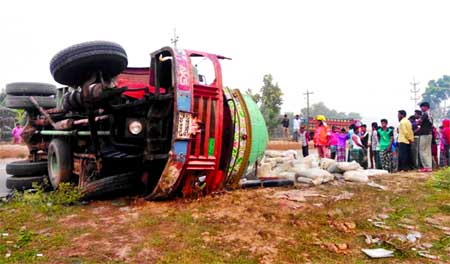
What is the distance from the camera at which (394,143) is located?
8766 millimetres

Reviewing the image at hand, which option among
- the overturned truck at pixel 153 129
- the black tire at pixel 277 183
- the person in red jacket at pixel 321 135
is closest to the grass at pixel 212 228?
the overturned truck at pixel 153 129

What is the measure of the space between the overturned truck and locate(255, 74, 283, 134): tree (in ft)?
89.5

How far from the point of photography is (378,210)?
413cm

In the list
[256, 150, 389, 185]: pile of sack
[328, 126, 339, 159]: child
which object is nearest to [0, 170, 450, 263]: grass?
[256, 150, 389, 185]: pile of sack

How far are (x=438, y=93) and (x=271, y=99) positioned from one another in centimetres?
3676

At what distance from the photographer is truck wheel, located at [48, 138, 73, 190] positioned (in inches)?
212

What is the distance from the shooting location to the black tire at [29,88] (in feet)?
22.0

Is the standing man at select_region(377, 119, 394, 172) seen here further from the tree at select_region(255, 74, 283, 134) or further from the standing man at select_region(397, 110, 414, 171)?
the tree at select_region(255, 74, 283, 134)

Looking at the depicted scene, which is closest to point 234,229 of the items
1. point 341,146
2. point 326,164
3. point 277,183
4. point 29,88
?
point 277,183

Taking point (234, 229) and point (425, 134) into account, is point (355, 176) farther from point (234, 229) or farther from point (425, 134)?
point (234, 229)

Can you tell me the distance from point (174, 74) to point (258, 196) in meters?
1.95

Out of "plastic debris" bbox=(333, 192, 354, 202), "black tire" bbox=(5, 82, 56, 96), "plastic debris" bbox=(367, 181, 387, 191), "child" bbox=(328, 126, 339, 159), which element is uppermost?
"black tire" bbox=(5, 82, 56, 96)

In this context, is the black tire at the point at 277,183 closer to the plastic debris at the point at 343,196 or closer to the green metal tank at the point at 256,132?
the green metal tank at the point at 256,132

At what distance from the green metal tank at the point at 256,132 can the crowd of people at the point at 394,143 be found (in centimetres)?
401
